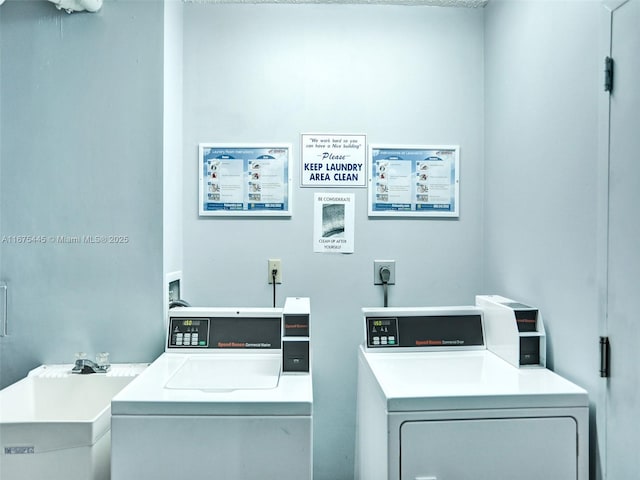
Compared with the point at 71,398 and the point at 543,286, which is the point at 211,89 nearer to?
the point at 71,398

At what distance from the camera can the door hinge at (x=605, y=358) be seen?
1.31 metres

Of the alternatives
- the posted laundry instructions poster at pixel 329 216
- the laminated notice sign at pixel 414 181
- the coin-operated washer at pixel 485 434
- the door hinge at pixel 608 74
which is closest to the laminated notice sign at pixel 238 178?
the posted laundry instructions poster at pixel 329 216

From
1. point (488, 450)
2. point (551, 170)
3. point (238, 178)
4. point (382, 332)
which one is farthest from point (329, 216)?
point (488, 450)

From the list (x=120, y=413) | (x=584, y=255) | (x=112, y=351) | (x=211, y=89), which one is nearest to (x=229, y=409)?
(x=120, y=413)

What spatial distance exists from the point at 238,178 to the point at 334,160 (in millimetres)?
520

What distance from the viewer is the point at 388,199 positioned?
227 cm

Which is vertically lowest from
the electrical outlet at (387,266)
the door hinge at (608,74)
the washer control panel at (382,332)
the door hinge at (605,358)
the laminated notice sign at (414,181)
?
the washer control panel at (382,332)

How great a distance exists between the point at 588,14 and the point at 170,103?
1747 mm

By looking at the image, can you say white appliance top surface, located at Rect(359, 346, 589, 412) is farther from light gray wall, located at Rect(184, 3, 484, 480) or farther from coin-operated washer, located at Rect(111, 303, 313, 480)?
light gray wall, located at Rect(184, 3, 484, 480)

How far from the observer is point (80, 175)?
1.92 metres

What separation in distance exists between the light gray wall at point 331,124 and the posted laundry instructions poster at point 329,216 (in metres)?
0.04

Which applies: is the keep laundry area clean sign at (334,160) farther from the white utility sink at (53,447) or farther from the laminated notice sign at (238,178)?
the white utility sink at (53,447)

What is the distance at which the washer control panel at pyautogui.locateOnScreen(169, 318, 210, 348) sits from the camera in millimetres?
1897

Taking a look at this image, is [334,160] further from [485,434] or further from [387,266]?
[485,434]
